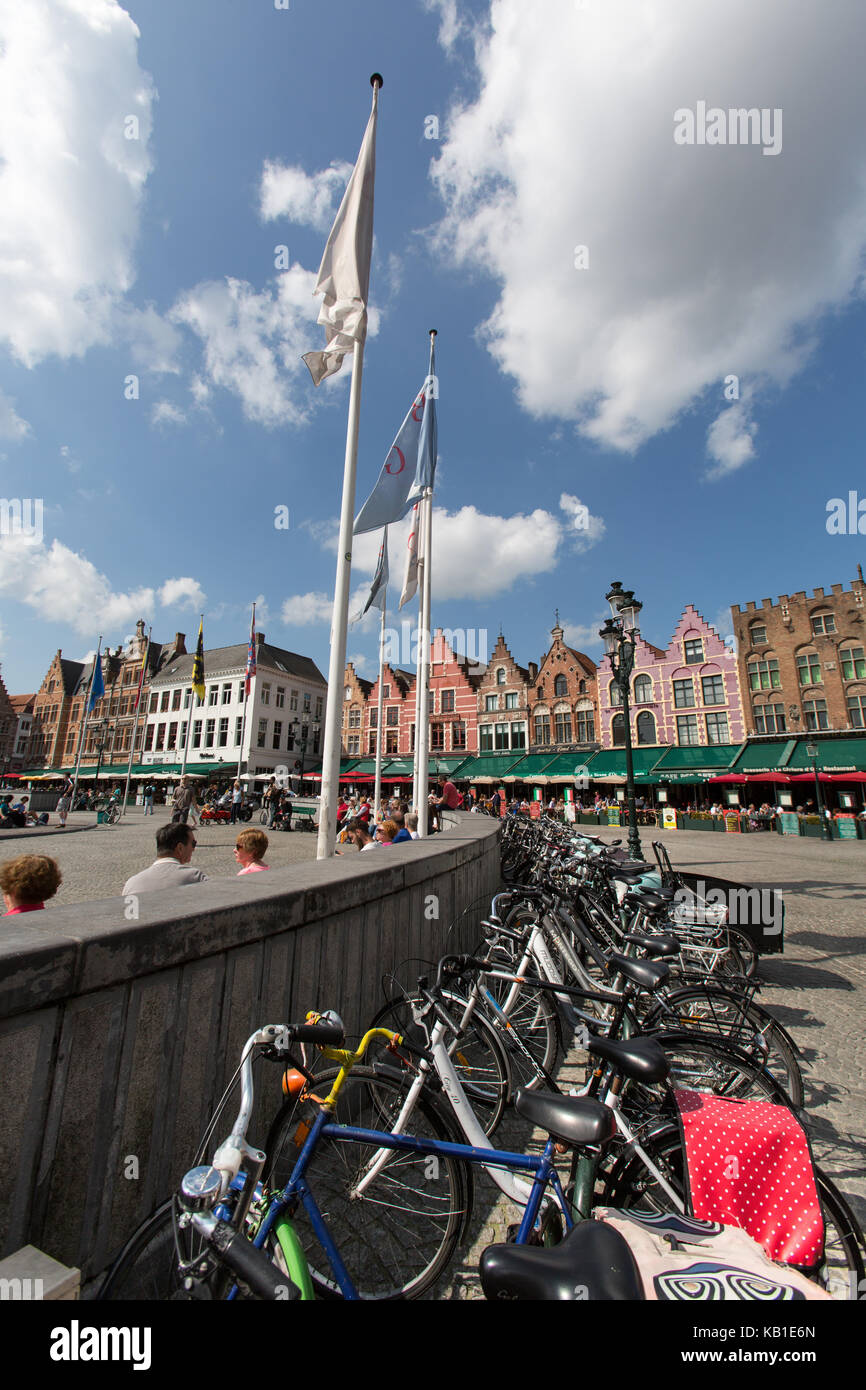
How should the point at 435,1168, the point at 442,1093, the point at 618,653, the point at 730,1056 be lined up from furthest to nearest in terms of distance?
the point at 618,653 → the point at 730,1056 → the point at 442,1093 → the point at 435,1168

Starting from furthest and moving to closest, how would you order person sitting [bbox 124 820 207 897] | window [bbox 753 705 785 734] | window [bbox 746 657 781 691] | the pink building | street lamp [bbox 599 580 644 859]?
1. the pink building
2. window [bbox 746 657 781 691]
3. window [bbox 753 705 785 734]
4. street lamp [bbox 599 580 644 859]
5. person sitting [bbox 124 820 207 897]

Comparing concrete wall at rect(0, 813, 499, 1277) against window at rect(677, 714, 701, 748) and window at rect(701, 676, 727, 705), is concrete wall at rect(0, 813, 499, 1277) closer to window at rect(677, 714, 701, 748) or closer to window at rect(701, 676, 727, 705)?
window at rect(677, 714, 701, 748)

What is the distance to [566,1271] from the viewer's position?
1.27 m

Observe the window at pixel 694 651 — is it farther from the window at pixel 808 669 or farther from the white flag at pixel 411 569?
the white flag at pixel 411 569

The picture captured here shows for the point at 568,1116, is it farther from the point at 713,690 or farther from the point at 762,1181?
the point at 713,690

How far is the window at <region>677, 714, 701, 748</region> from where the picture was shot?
37.2 metres

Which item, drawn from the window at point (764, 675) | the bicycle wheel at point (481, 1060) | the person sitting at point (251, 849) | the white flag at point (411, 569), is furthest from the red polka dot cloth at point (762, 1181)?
the window at point (764, 675)

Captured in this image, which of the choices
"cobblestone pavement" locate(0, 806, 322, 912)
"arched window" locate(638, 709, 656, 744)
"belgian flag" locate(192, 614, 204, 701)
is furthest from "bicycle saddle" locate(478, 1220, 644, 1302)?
"arched window" locate(638, 709, 656, 744)

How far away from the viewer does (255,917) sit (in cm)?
251

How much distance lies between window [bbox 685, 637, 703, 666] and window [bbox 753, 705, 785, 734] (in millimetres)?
4639

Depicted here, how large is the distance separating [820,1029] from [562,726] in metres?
37.7

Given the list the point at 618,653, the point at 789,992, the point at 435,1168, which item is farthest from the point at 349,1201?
the point at 618,653
